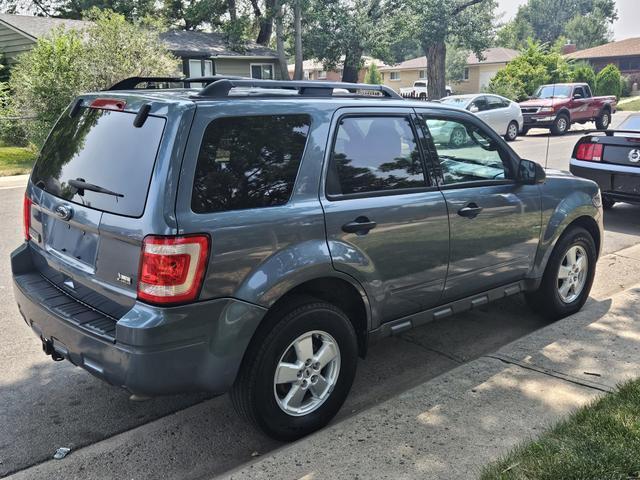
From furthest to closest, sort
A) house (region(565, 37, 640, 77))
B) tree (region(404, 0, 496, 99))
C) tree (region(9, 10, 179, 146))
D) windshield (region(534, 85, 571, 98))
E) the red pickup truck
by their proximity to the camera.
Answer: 1. house (region(565, 37, 640, 77))
2. tree (region(404, 0, 496, 99))
3. windshield (region(534, 85, 571, 98))
4. the red pickup truck
5. tree (region(9, 10, 179, 146))

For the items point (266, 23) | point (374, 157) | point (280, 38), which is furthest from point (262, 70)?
point (374, 157)

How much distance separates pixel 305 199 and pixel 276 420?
3.87 ft

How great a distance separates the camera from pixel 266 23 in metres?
34.7

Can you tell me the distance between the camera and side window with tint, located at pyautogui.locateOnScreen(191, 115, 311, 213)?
3012 mm

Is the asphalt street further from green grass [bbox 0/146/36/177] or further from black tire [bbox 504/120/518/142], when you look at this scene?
black tire [bbox 504/120/518/142]

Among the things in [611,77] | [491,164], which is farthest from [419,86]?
[491,164]

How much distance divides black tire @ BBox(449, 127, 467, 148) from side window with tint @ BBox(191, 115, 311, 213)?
1.40 meters

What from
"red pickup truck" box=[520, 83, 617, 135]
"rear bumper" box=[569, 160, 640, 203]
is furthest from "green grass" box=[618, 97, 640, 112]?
"rear bumper" box=[569, 160, 640, 203]

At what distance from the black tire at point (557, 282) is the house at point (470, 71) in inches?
2116

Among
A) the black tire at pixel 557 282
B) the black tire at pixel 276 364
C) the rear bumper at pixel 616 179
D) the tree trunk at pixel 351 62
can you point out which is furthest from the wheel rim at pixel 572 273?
the tree trunk at pixel 351 62

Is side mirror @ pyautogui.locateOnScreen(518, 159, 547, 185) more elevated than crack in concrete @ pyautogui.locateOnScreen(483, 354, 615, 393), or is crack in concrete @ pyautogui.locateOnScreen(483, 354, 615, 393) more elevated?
side mirror @ pyautogui.locateOnScreen(518, 159, 547, 185)

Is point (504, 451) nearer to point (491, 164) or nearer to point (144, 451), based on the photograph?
point (144, 451)

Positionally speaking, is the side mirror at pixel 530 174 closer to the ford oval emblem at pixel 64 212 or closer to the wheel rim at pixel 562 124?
the ford oval emblem at pixel 64 212

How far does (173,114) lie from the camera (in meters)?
2.99
